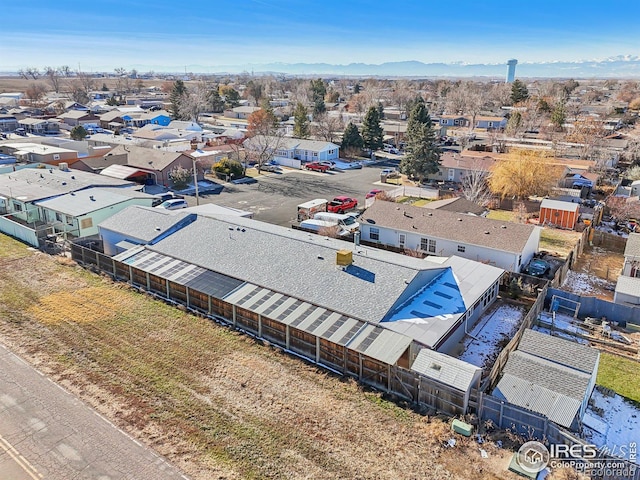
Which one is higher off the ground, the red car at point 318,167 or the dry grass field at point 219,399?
the red car at point 318,167

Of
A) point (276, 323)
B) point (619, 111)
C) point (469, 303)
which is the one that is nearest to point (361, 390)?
point (276, 323)

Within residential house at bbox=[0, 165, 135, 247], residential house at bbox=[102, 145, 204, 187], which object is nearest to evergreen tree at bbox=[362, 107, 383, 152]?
residential house at bbox=[102, 145, 204, 187]

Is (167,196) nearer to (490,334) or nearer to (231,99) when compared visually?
(490,334)

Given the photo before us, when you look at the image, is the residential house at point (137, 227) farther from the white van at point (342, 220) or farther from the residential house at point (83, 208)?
the white van at point (342, 220)

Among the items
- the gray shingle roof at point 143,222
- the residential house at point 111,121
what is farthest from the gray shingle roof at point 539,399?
the residential house at point 111,121

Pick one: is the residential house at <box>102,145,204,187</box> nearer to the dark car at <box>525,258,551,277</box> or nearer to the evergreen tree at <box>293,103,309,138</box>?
the evergreen tree at <box>293,103,309,138</box>

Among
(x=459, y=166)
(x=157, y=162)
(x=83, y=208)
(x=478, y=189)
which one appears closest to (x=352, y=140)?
(x=459, y=166)
